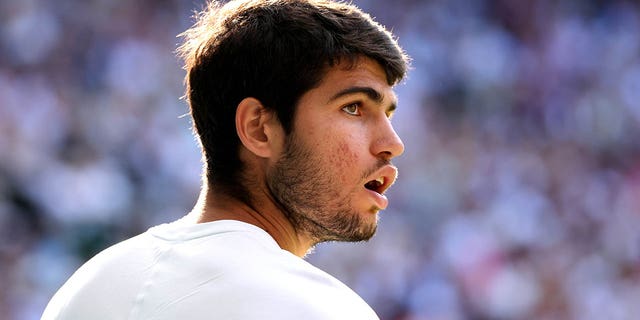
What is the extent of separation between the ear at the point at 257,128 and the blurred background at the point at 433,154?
414 cm

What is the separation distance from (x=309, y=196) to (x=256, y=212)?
10 cm

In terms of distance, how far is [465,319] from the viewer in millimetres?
7031

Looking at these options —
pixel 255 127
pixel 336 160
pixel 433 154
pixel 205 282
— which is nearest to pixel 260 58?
pixel 255 127

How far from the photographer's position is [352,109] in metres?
1.90

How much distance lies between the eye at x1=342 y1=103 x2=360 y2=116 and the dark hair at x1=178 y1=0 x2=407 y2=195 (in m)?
0.08

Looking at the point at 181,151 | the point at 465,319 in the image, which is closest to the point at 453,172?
the point at 465,319

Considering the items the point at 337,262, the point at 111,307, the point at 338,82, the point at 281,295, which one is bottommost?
the point at 111,307

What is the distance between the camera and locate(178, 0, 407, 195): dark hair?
1868mm

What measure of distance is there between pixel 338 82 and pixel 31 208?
4421 mm

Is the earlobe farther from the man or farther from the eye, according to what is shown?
the eye

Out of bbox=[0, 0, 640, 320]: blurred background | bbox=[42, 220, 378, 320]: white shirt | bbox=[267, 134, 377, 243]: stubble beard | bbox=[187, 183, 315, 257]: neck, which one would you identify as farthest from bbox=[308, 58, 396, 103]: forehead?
bbox=[0, 0, 640, 320]: blurred background

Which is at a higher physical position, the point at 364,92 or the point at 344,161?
the point at 364,92

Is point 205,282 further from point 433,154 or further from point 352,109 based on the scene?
point 433,154

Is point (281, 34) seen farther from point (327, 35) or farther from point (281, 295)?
point (281, 295)
